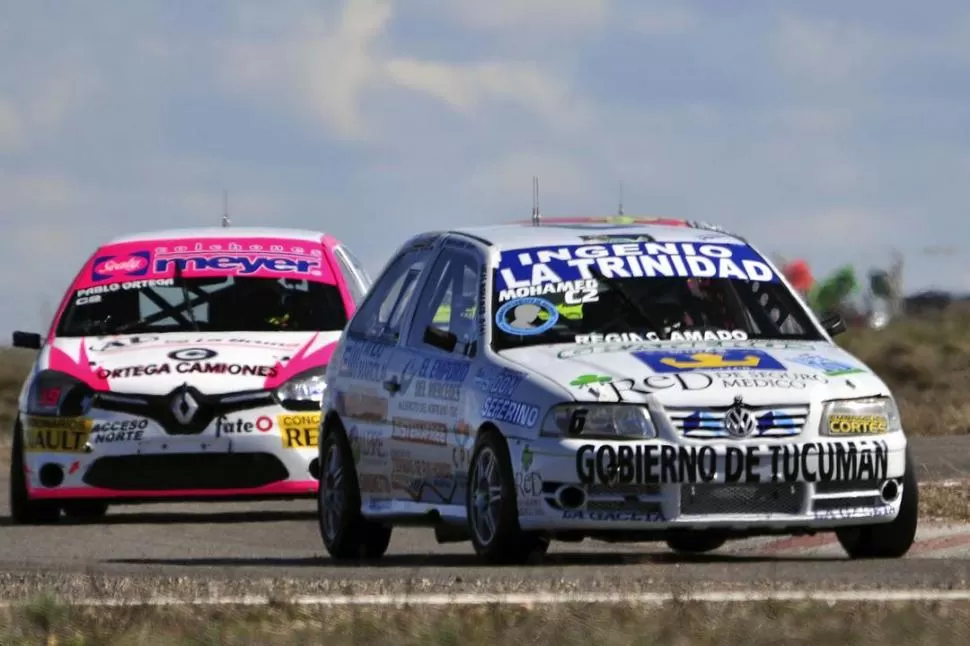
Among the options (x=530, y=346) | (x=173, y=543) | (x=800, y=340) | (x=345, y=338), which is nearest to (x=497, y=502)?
(x=530, y=346)

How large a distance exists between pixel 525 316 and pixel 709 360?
948 mm

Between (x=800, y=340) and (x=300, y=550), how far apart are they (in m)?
3.25

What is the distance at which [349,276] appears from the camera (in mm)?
16062

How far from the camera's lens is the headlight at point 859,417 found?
10539 millimetres

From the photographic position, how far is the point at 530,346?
36.5 feet

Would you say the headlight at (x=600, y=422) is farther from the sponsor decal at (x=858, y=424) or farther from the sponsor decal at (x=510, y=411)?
the sponsor decal at (x=858, y=424)

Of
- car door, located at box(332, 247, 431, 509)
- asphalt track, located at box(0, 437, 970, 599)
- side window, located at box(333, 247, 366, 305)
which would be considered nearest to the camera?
asphalt track, located at box(0, 437, 970, 599)

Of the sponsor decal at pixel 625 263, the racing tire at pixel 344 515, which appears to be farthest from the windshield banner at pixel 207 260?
the sponsor decal at pixel 625 263

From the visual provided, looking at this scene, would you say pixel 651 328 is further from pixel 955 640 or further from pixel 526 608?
pixel 955 640

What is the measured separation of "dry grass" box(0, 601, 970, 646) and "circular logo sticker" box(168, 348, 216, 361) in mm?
6703

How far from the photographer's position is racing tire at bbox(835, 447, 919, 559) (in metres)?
10.8

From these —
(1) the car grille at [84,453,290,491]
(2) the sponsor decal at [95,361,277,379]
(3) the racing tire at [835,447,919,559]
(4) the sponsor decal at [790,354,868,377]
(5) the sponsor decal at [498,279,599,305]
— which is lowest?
(1) the car grille at [84,453,290,491]

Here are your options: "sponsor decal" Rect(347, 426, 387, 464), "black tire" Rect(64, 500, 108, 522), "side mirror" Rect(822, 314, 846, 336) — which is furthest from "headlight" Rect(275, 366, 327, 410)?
"side mirror" Rect(822, 314, 846, 336)

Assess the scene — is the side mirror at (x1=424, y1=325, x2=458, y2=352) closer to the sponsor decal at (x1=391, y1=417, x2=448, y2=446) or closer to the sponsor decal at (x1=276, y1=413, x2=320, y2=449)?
the sponsor decal at (x1=391, y1=417, x2=448, y2=446)
